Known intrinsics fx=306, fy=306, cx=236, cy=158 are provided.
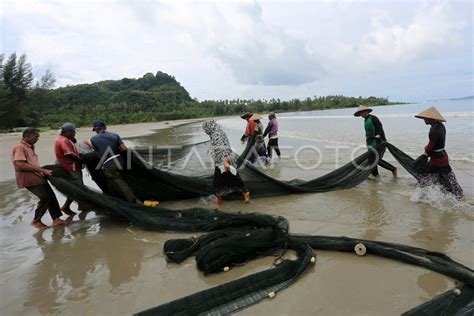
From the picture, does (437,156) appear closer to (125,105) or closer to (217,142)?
(217,142)

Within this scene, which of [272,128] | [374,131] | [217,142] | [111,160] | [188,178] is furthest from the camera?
[272,128]

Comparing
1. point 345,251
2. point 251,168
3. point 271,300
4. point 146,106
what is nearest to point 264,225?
point 345,251

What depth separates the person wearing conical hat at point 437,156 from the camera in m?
4.87

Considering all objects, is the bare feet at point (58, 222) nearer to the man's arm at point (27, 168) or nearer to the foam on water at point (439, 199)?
the man's arm at point (27, 168)

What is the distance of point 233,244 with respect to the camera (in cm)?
327

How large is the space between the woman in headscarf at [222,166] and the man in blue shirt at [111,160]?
148cm

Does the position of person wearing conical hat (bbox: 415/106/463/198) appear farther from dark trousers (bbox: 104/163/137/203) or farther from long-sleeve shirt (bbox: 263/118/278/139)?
long-sleeve shirt (bbox: 263/118/278/139)

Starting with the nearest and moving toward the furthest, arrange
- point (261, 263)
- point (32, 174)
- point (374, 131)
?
1. point (261, 263)
2. point (32, 174)
3. point (374, 131)

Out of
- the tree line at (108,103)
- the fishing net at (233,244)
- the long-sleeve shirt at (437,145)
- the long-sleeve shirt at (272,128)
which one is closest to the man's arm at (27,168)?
the fishing net at (233,244)

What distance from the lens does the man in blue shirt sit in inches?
202

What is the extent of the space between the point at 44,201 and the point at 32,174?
0.47 meters

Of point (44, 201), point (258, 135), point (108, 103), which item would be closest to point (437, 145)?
point (258, 135)

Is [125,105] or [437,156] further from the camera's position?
[125,105]

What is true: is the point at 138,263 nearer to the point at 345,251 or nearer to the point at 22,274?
the point at 22,274
